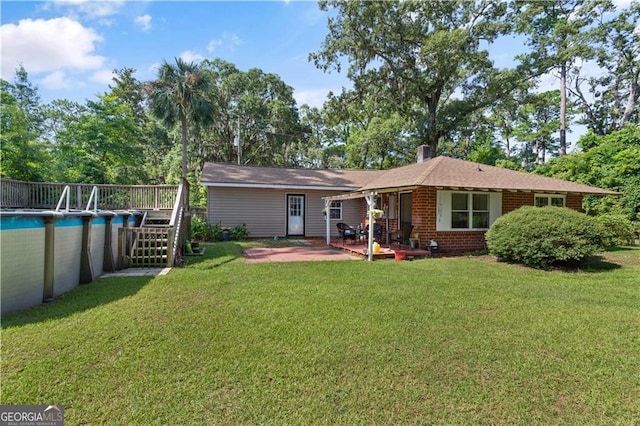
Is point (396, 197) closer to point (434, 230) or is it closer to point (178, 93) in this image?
point (434, 230)

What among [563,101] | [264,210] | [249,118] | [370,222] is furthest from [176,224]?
[563,101]

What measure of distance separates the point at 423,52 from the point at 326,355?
64.1 ft

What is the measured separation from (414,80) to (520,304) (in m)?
18.2

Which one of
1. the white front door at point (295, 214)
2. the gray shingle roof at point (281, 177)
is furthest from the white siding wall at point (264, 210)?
the gray shingle roof at point (281, 177)

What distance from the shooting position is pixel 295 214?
15.2m

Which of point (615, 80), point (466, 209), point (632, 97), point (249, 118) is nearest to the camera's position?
point (466, 209)

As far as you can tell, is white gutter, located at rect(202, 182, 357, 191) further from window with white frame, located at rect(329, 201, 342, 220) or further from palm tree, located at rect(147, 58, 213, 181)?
palm tree, located at rect(147, 58, 213, 181)

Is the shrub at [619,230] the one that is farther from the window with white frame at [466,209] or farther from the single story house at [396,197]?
the window with white frame at [466,209]

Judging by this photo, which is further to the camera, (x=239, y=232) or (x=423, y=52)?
(x=423, y=52)

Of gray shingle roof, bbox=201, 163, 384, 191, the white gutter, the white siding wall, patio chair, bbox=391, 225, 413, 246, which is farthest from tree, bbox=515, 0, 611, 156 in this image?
patio chair, bbox=391, 225, 413, 246

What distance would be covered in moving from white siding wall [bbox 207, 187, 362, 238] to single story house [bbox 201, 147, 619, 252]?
4 centimetres

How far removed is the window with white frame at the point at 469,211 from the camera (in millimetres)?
10734

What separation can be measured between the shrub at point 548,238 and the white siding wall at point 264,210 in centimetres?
789

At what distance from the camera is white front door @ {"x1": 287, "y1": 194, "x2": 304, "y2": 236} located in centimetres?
1513
